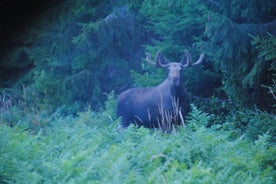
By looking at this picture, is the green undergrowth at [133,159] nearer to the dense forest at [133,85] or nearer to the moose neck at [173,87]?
the dense forest at [133,85]

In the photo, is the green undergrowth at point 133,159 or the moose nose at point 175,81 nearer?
the green undergrowth at point 133,159

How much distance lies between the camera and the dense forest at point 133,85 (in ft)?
20.2

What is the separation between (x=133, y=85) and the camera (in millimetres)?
15500

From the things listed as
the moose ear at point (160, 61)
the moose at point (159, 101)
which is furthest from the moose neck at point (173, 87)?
the moose ear at point (160, 61)

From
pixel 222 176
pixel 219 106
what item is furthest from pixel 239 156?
pixel 219 106

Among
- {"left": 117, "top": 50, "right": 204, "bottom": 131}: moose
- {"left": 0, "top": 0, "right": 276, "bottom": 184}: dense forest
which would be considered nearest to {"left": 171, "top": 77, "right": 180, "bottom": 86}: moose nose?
{"left": 117, "top": 50, "right": 204, "bottom": 131}: moose

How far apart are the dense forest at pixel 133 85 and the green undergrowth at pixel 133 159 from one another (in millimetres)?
17

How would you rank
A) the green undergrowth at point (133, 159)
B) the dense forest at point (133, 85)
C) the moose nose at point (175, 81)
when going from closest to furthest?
1. the green undergrowth at point (133, 159)
2. the dense forest at point (133, 85)
3. the moose nose at point (175, 81)

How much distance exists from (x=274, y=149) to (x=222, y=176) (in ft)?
4.59

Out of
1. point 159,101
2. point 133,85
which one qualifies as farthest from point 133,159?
point 133,85

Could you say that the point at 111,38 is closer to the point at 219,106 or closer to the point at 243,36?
the point at 219,106

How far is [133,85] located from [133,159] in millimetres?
8937

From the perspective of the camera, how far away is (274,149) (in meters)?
6.83

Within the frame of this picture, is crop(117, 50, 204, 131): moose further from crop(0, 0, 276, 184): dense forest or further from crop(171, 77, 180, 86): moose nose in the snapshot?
crop(0, 0, 276, 184): dense forest
